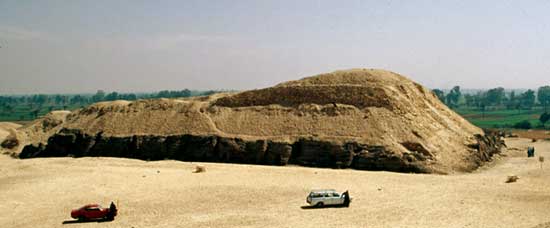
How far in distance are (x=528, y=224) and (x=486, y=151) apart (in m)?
23.8

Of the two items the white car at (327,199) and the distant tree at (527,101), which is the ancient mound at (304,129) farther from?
the distant tree at (527,101)

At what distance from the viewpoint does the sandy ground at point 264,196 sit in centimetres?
2408

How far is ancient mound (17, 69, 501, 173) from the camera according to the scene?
40.7 meters

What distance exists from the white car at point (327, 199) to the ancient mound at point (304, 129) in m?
13.0

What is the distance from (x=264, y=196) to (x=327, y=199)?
4.33m

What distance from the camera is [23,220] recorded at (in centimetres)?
2497

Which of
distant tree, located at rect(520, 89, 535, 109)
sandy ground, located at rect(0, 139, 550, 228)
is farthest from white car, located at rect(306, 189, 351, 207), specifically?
distant tree, located at rect(520, 89, 535, 109)

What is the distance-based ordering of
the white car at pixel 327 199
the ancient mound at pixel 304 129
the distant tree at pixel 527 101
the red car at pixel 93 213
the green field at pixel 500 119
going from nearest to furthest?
the red car at pixel 93 213 < the white car at pixel 327 199 < the ancient mound at pixel 304 129 < the green field at pixel 500 119 < the distant tree at pixel 527 101

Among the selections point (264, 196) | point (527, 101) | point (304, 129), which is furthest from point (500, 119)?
point (264, 196)

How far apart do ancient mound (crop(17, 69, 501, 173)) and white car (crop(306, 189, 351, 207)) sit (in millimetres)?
13004

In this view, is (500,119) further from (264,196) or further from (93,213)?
(93,213)

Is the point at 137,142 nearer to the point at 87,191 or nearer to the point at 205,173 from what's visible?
the point at 205,173

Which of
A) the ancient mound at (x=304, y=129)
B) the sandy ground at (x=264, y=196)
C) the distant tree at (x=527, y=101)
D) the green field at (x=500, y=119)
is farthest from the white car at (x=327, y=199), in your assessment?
the distant tree at (x=527, y=101)

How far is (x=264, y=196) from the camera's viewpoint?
1152 inches
